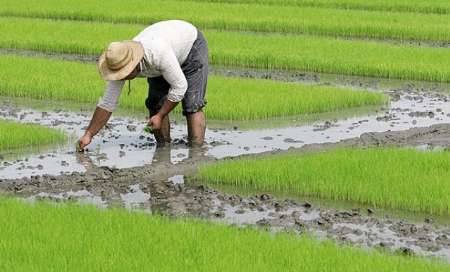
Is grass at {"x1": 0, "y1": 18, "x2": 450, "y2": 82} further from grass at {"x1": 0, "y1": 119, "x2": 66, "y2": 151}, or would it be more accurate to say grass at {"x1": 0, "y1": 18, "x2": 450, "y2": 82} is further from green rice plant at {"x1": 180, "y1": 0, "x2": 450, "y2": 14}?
grass at {"x1": 0, "y1": 119, "x2": 66, "y2": 151}

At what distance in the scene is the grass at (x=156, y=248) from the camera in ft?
13.1

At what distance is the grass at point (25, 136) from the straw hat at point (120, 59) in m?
1.27

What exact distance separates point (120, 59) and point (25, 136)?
1519 mm

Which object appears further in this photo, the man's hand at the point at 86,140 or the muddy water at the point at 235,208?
the man's hand at the point at 86,140

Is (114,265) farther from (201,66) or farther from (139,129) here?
(139,129)

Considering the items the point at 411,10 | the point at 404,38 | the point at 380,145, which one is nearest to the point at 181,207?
the point at 380,145

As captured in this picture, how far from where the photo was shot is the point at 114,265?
157 inches

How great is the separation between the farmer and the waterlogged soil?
9.3 inches

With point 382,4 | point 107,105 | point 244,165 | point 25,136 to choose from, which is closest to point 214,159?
point 244,165

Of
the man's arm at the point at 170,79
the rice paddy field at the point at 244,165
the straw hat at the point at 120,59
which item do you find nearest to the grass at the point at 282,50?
the rice paddy field at the point at 244,165

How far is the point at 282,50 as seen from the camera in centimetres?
1163

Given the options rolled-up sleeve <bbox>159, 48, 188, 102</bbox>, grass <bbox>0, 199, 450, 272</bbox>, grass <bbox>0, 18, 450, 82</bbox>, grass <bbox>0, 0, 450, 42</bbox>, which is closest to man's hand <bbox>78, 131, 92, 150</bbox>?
rolled-up sleeve <bbox>159, 48, 188, 102</bbox>

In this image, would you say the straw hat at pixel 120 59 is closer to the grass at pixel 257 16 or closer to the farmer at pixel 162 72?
the farmer at pixel 162 72

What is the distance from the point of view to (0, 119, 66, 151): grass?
6.81 m
